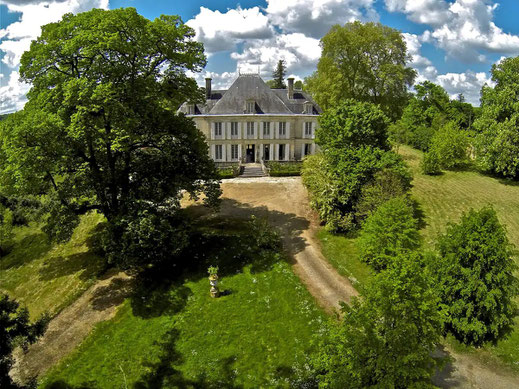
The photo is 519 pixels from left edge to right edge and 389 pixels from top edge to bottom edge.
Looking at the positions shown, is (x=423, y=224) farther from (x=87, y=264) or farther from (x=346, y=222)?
(x=87, y=264)

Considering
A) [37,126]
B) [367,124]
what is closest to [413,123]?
[367,124]

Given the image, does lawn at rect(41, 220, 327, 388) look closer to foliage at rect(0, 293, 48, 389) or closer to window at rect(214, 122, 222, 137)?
foliage at rect(0, 293, 48, 389)

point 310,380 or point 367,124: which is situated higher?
point 367,124

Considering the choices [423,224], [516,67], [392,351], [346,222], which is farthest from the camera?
[516,67]

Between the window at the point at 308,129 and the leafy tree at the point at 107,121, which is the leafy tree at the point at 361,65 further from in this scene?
the leafy tree at the point at 107,121

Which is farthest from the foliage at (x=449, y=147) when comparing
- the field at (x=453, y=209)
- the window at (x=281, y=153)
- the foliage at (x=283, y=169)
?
the window at (x=281, y=153)

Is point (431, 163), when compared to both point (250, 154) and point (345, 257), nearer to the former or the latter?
point (250, 154)

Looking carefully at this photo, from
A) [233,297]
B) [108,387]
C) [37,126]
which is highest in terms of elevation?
[37,126]
